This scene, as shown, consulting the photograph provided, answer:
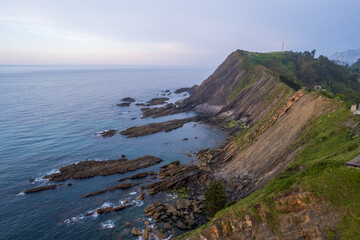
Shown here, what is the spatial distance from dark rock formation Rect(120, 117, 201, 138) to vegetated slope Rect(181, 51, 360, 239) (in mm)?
30014

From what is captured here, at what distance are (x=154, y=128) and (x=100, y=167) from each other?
94.9ft

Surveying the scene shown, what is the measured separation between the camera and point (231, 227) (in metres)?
21.9

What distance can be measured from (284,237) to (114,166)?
3943cm

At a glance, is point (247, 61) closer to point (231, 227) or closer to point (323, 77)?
point (323, 77)

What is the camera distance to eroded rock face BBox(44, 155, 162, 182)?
4694cm

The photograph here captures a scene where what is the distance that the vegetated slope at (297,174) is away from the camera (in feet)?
61.5

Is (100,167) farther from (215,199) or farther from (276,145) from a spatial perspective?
(276,145)

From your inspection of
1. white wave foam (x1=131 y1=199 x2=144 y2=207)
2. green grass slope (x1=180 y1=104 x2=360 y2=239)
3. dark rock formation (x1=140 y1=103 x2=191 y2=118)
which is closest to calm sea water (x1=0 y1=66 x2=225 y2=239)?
white wave foam (x1=131 y1=199 x2=144 y2=207)

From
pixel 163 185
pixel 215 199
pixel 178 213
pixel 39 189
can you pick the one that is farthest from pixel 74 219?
pixel 215 199

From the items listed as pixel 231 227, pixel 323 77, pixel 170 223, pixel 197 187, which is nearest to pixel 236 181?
pixel 197 187

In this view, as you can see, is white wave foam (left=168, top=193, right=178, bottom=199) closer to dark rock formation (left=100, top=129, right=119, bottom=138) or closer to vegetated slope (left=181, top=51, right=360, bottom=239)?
vegetated slope (left=181, top=51, right=360, bottom=239)

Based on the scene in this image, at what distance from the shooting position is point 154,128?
250 ft

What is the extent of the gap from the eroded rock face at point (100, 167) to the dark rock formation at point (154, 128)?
18279 mm

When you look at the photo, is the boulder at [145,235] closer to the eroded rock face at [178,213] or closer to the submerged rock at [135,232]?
the submerged rock at [135,232]
